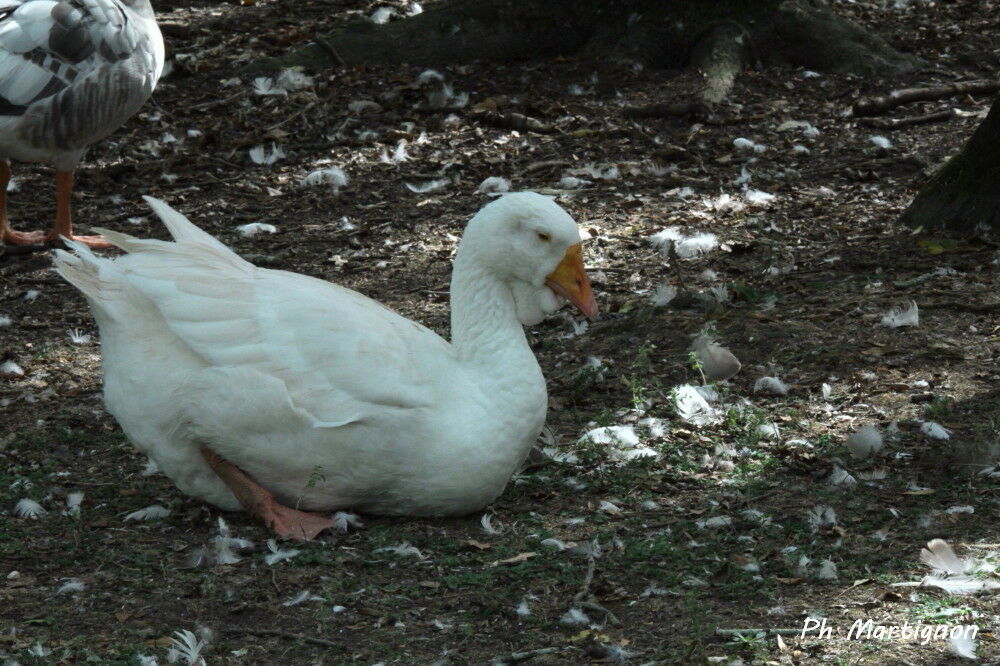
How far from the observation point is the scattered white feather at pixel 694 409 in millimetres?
5059

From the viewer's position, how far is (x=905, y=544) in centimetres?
398

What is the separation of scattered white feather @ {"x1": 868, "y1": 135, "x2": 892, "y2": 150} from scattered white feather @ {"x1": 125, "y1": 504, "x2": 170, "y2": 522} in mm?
5538

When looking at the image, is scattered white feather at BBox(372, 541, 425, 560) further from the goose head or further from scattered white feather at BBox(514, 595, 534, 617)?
the goose head

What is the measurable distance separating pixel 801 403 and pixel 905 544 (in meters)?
1.23

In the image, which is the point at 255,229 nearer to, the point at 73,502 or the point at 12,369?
the point at 12,369

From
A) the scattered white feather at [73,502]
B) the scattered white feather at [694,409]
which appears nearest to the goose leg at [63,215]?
the scattered white feather at [73,502]

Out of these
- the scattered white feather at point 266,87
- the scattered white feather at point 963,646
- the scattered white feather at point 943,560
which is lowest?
the scattered white feather at point 266,87

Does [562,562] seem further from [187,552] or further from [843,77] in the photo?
[843,77]

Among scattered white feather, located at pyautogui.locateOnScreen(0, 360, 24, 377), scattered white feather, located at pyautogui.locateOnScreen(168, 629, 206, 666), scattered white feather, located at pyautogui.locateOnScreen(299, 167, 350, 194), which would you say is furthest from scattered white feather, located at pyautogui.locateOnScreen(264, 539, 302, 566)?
scattered white feather, located at pyautogui.locateOnScreen(299, 167, 350, 194)

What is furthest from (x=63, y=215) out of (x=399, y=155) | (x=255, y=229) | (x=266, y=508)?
(x=266, y=508)

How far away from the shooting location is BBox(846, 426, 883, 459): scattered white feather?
464 centimetres

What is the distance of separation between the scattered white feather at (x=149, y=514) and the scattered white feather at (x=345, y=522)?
661 millimetres

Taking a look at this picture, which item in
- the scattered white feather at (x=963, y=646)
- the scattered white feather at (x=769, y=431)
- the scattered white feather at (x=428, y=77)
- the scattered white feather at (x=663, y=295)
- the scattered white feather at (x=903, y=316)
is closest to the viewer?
the scattered white feather at (x=963, y=646)

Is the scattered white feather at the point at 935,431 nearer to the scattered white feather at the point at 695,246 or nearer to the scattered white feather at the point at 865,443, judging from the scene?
the scattered white feather at the point at 865,443
